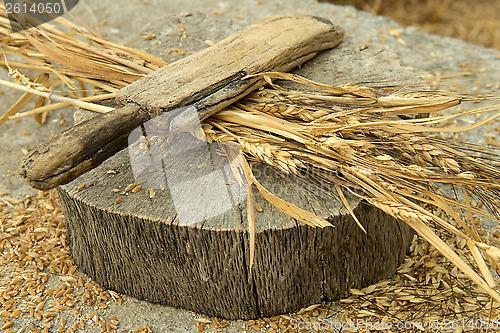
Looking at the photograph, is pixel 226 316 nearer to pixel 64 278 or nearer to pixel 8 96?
pixel 64 278

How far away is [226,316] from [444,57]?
184 cm

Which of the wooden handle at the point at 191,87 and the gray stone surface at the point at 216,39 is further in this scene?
the gray stone surface at the point at 216,39

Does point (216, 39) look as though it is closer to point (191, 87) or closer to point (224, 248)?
point (191, 87)

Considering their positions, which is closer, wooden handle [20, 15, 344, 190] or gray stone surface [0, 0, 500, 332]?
wooden handle [20, 15, 344, 190]

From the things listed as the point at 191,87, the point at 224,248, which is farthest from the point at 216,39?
the point at 224,248

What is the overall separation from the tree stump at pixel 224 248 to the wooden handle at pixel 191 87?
0.55ft

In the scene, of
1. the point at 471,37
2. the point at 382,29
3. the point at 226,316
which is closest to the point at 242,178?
the point at 226,316

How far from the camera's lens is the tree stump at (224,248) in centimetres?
130

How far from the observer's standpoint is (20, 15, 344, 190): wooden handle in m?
1.20

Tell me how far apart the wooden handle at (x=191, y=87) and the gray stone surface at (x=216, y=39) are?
0.17 metres

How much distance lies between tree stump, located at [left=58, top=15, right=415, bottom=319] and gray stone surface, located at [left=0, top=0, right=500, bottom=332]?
7cm

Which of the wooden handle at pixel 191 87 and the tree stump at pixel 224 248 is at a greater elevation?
the wooden handle at pixel 191 87

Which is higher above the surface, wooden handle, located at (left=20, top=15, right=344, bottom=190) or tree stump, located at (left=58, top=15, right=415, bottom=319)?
wooden handle, located at (left=20, top=15, right=344, bottom=190)

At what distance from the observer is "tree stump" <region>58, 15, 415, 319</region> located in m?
1.30
